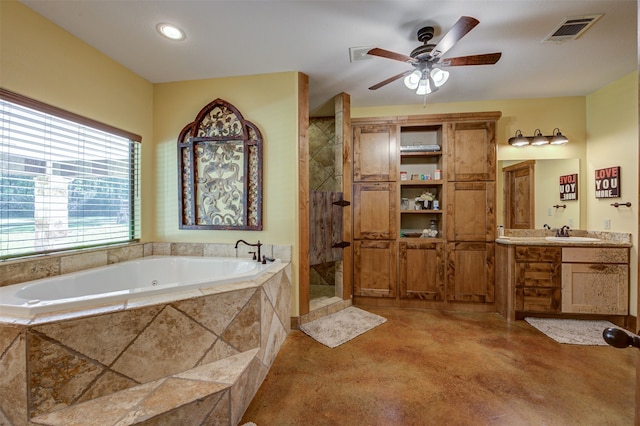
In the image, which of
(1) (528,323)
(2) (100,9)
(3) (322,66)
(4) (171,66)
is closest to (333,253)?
(3) (322,66)

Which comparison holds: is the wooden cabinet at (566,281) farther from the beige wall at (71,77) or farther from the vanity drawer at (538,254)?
the beige wall at (71,77)

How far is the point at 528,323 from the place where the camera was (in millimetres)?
2652

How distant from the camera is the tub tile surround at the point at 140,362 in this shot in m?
1.19

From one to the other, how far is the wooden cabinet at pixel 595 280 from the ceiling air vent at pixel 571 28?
77.1 inches

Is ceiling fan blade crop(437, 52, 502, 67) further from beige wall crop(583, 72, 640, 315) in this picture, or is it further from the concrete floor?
the concrete floor

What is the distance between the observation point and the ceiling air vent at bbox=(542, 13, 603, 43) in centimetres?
184

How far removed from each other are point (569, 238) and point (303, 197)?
309cm

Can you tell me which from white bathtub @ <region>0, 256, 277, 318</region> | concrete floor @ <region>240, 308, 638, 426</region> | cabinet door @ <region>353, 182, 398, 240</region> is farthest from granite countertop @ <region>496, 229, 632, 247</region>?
white bathtub @ <region>0, 256, 277, 318</region>

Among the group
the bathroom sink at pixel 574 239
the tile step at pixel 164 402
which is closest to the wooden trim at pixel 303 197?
the tile step at pixel 164 402

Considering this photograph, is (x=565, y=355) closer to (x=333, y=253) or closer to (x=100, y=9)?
(x=333, y=253)

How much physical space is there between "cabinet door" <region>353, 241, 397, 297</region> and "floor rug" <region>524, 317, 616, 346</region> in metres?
1.45

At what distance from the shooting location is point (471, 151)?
2996 millimetres

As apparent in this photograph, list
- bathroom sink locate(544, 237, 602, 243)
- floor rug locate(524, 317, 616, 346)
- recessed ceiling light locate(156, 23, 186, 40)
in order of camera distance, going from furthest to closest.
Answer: bathroom sink locate(544, 237, 602, 243) → floor rug locate(524, 317, 616, 346) → recessed ceiling light locate(156, 23, 186, 40)

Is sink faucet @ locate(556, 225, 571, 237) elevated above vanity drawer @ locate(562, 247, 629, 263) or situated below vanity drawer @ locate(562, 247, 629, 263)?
above
